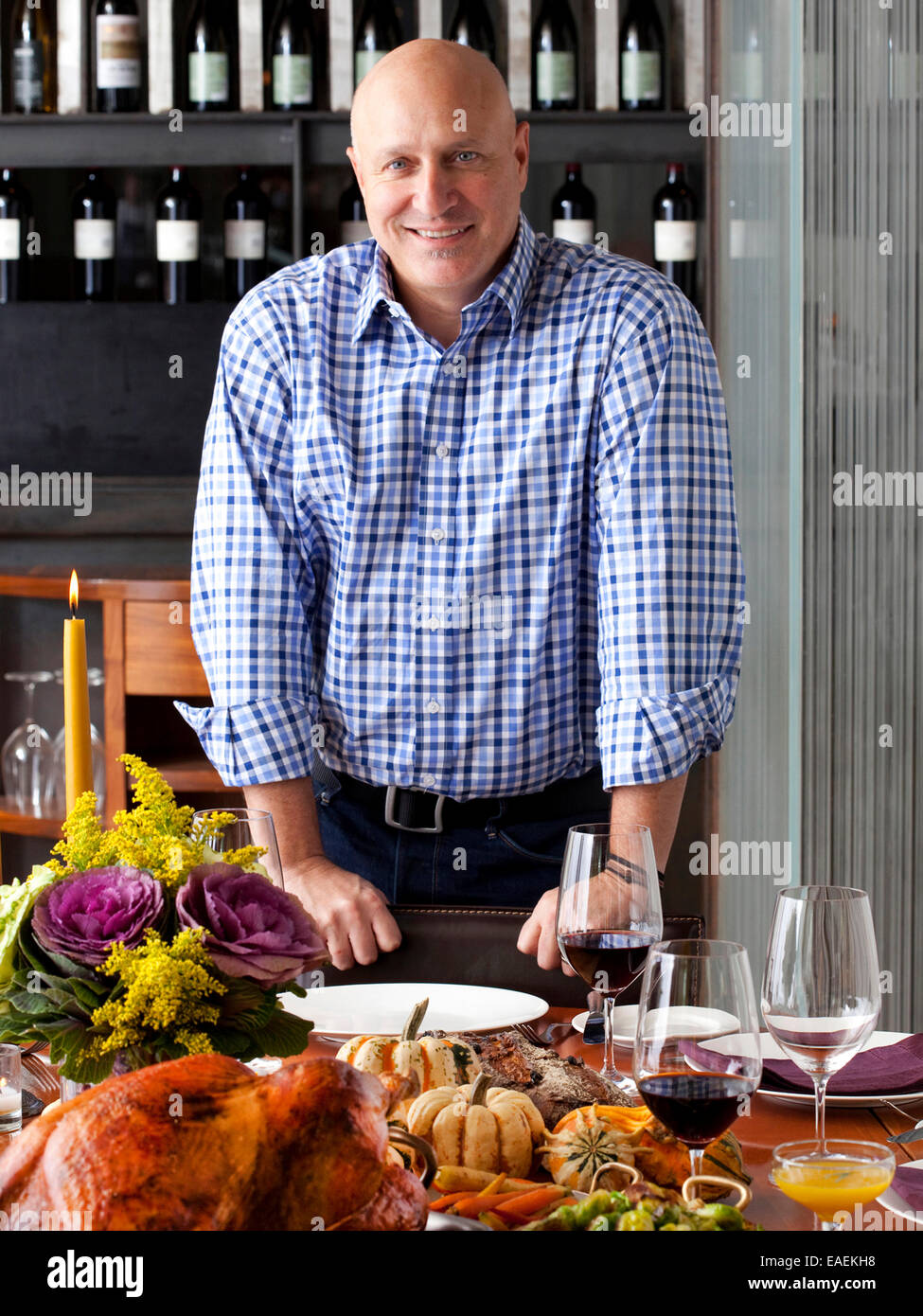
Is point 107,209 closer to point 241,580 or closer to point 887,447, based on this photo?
point 241,580

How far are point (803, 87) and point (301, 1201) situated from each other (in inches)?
62.6

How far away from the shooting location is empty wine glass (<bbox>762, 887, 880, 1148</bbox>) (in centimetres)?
71

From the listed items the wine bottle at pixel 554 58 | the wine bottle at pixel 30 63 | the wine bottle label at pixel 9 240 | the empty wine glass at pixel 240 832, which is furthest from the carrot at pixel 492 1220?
the wine bottle at pixel 30 63

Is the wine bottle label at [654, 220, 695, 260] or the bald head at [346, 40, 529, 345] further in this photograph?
the wine bottle label at [654, 220, 695, 260]

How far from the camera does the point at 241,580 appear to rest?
1549 mm

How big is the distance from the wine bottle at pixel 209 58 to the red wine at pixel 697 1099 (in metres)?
2.42

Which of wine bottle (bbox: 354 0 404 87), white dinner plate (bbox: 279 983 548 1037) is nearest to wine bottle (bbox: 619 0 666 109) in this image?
wine bottle (bbox: 354 0 404 87)

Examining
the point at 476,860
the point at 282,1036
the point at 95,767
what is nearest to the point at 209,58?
the point at 95,767

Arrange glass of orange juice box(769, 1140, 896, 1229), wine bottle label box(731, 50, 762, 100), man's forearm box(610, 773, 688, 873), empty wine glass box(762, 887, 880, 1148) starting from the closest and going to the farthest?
glass of orange juice box(769, 1140, 896, 1229) → empty wine glass box(762, 887, 880, 1148) → man's forearm box(610, 773, 688, 873) → wine bottle label box(731, 50, 762, 100)

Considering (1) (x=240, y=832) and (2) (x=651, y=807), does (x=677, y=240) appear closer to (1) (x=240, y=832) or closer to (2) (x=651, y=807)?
(2) (x=651, y=807)

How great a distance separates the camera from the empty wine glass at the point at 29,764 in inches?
104

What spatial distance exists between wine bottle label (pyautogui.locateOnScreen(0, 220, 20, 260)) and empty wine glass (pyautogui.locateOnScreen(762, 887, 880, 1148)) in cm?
239

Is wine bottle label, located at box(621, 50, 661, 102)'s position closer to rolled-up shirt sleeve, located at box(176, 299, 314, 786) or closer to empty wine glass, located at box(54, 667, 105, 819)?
rolled-up shirt sleeve, located at box(176, 299, 314, 786)
